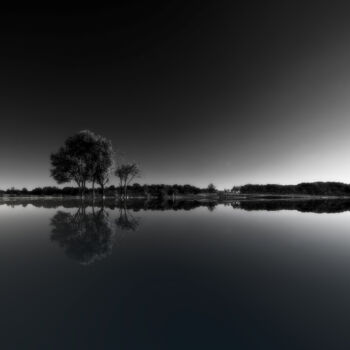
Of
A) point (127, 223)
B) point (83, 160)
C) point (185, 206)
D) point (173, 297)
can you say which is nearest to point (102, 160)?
point (83, 160)

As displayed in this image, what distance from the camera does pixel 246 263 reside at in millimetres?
6906

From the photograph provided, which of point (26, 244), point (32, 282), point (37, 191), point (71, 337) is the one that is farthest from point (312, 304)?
point (37, 191)

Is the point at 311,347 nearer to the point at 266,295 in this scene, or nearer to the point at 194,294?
the point at 266,295

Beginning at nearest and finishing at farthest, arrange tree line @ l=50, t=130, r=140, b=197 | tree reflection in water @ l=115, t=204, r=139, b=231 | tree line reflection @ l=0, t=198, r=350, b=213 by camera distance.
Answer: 1. tree reflection in water @ l=115, t=204, r=139, b=231
2. tree line reflection @ l=0, t=198, r=350, b=213
3. tree line @ l=50, t=130, r=140, b=197

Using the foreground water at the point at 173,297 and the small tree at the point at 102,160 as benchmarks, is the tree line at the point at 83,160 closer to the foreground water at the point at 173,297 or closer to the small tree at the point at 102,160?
the small tree at the point at 102,160

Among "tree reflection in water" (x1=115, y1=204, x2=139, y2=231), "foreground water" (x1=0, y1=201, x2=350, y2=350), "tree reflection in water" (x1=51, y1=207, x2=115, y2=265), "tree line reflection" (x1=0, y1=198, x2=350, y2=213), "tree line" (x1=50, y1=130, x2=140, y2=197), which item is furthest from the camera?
"tree line" (x1=50, y1=130, x2=140, y2=197)

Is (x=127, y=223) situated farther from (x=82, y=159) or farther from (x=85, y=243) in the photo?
(x=82, y=159)

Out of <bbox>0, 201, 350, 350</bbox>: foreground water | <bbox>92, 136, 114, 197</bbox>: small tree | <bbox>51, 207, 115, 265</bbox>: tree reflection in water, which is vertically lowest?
<bbox>0, 201, 350, 350</bbox>: foreground water

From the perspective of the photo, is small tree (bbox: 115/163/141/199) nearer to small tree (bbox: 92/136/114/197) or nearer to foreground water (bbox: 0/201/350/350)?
small tree (bbox: 92/136/114/197)

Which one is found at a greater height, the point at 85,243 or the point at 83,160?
the point at 83,160

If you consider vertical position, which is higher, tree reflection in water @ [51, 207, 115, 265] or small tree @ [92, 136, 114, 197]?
small tree @ [92, 136, 114, 197]

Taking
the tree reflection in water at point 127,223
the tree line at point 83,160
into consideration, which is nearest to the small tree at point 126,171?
the tree line at point 83,160

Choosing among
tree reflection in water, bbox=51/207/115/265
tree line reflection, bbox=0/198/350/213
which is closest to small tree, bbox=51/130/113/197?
tree line reflection, bbox=0/198/350/213

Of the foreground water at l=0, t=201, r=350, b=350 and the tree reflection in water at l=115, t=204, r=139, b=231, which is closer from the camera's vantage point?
the foreground water at l=0, t=201, r=350, b=350
